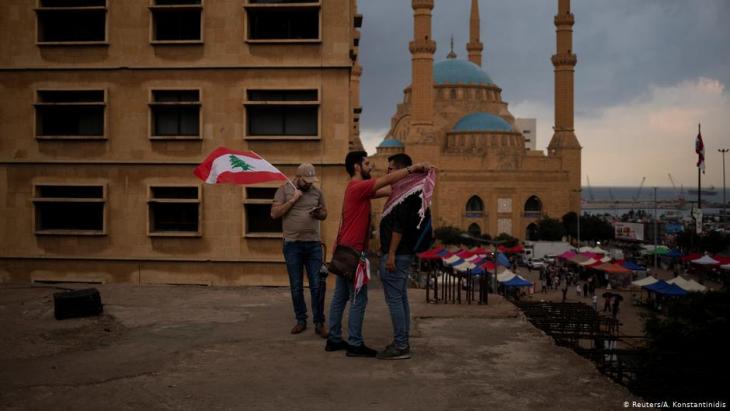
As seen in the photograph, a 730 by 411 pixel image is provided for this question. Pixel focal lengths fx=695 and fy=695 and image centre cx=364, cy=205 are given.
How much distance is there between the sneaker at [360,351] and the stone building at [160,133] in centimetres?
695

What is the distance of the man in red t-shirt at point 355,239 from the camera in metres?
6.20

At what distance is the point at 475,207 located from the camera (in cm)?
7300

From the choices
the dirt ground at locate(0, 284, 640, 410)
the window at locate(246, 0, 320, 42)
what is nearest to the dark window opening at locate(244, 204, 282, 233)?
the window at locate(246, 0, 320, 42)

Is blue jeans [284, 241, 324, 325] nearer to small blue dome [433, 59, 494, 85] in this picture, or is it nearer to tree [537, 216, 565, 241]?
tree [537, 216, 565, 241]

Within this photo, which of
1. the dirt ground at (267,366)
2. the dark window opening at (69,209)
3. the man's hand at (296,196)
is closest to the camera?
the dirt ground at (267,366)

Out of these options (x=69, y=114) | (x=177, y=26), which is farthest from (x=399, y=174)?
(x=69, y=114)

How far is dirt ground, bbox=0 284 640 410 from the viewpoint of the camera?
4.88 meters

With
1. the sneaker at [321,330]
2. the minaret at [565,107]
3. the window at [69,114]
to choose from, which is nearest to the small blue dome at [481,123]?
the minaret at [565,107]

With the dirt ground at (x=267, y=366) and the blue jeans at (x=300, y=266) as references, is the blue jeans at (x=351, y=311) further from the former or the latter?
the blue jeans at (x=300, y=266)

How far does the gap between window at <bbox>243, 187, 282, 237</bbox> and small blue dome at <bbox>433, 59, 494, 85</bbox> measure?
72957 millimetres

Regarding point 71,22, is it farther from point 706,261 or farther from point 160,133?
point 706,261

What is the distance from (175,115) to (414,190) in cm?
849

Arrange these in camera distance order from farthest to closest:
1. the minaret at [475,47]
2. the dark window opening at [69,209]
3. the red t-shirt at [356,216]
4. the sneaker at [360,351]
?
1. the minaret at [475,47]
2. the dark window opening at [69,209]
3. the red t-shirt at [356,216]
4. the sneaker at [360,351]

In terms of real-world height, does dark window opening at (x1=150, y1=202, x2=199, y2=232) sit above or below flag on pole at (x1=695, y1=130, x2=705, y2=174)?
below
